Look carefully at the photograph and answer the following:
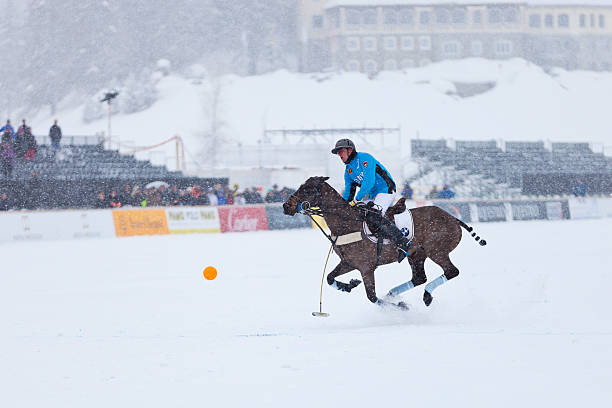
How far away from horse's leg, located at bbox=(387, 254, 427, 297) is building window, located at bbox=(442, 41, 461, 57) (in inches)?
4098

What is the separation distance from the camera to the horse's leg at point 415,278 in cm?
988

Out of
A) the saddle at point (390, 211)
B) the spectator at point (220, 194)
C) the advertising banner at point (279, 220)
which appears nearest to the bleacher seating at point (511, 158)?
the advertising banner at point (279, 220)

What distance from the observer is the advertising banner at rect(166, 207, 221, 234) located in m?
26.7

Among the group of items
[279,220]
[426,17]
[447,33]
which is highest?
[426,17]

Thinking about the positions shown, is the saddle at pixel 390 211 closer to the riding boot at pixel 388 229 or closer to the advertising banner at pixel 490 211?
the riding boot at pixel 388 229

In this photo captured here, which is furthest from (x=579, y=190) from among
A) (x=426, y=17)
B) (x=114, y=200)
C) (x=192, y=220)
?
(x=426, y=17)

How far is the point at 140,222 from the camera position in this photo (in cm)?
2609

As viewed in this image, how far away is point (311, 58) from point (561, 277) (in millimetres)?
101502

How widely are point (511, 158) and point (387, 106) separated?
51.2 m

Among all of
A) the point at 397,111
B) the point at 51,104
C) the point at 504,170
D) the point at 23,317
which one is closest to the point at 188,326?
the point at 23,317

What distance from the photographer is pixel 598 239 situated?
70.1 feet

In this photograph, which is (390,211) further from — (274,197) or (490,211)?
(490,211)

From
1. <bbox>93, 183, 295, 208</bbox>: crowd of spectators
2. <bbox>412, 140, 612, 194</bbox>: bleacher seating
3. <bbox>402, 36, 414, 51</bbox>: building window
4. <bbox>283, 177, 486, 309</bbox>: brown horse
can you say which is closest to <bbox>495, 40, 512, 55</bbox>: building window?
<bbox>402, 36, 414, 51</bbox>: building window

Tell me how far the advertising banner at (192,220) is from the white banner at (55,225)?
2.12 m
